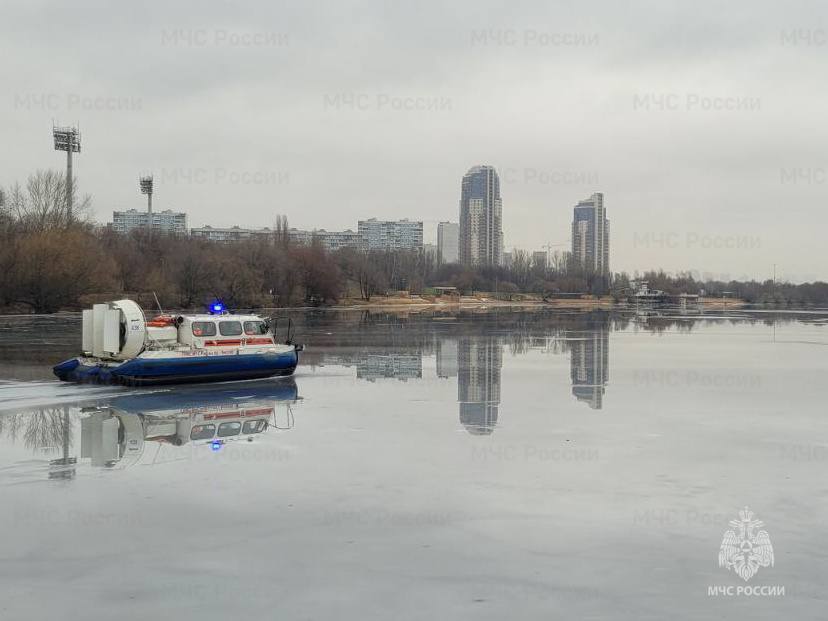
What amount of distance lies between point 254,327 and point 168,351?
271 cm

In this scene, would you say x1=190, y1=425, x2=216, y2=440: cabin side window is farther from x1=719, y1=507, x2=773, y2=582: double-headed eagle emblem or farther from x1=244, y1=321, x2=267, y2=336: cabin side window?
x1=719, y1=507, x2=773, y2=582: double-headed eagle emblem

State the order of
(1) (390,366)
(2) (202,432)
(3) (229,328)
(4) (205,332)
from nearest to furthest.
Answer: (2) (202,432), (4) (205,332), (3) (229,328), (1) (390,366)

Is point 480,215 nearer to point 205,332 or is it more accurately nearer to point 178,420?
point 205,332

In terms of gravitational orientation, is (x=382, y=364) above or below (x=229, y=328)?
below

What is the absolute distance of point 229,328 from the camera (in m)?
20.6

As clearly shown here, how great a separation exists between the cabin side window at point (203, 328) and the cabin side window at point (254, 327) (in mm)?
893

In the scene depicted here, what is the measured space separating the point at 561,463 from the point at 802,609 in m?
4.96

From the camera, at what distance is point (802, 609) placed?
608cm

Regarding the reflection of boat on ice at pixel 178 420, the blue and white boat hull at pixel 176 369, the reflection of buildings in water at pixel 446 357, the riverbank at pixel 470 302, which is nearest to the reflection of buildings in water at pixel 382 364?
the reflection of buildings in water at pixel 446 357

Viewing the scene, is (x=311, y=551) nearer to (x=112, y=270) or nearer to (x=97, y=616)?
(x=97, y=616)

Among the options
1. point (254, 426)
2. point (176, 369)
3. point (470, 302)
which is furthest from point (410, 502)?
point (470, 302)

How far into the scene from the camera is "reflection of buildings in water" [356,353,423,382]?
21.8 meters

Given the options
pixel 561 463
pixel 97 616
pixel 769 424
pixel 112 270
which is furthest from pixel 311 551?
pixel 112 270

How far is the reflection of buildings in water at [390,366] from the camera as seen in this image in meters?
21.8
